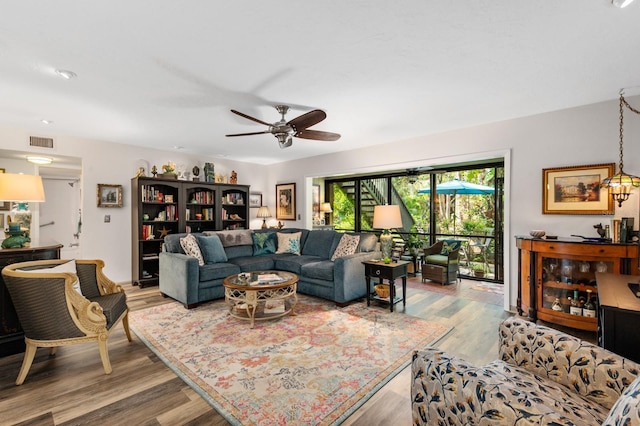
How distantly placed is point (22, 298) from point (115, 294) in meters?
0.70

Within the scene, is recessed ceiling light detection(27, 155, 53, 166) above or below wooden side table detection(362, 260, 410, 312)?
above

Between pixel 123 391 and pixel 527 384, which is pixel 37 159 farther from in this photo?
pixel 527 384

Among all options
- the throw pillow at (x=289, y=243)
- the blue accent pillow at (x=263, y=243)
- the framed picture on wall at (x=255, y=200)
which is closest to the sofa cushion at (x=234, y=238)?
the blue accent pillow at (x=263, y=243)

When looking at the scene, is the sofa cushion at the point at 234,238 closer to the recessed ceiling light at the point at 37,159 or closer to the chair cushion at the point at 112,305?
the chair cushion at the point at 112,305

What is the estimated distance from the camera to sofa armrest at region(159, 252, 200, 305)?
12.5 ft

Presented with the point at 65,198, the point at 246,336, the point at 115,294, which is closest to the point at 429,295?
the point at 246,336

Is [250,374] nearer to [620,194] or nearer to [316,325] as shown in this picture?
[316,325]

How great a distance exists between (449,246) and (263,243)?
11.6 feet

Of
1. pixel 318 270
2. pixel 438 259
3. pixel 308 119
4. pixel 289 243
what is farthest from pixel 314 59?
pixel 438 259

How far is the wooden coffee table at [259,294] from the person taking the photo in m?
3.26

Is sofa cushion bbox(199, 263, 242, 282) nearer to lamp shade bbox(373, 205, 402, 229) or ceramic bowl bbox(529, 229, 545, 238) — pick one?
lamp shade bbox(373, 205, 402, 229)

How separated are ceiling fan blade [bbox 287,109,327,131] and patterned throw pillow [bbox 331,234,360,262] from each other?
2047mm

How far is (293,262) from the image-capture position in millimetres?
4617

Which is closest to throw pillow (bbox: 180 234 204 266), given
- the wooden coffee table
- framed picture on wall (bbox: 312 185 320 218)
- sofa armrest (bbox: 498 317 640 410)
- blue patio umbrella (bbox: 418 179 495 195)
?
the wooden coffee table
